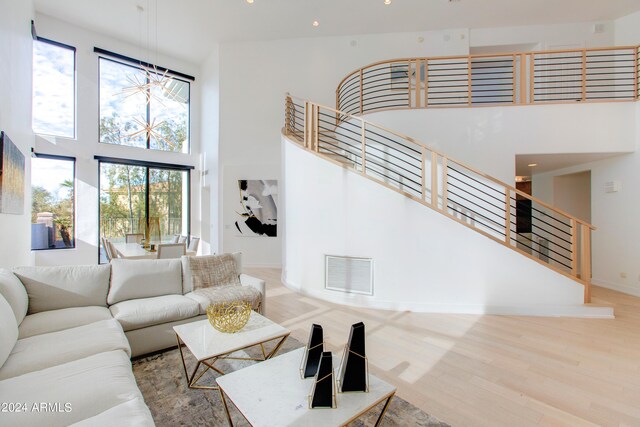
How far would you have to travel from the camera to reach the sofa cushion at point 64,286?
2730 millimetres

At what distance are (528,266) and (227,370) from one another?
12.9 ft

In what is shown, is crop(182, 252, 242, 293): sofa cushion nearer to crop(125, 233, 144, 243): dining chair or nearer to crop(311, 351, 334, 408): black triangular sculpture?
crop(311, 351, 334, 408): black triangular sculpture

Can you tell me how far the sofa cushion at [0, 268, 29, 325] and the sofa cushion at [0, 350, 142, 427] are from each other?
0.99 m

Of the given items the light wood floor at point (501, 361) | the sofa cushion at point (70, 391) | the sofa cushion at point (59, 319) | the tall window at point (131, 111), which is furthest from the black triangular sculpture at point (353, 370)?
the tall window at point (131, 111)

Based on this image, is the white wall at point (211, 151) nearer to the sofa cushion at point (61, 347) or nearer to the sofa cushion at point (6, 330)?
the sofa cushion at point (61, 347)

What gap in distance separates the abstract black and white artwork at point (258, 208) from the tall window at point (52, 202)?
12.6 ft

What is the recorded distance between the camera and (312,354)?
1.83 m

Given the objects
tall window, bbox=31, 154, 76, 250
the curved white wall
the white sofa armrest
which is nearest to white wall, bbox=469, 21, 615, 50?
the curved white wall

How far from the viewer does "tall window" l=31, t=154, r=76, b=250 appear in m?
6.46

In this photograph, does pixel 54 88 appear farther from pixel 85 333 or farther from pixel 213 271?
pixel 85 333

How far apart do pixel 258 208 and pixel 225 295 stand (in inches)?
182

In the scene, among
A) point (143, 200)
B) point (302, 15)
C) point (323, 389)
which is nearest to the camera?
point (323, 389)

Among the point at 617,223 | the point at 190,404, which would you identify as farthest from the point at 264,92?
the point at 617,223

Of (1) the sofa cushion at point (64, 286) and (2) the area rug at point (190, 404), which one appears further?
(1) the sofa cushion at point (64, 286)
